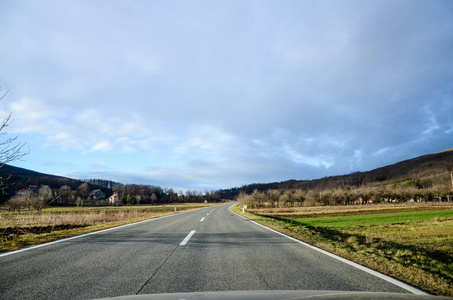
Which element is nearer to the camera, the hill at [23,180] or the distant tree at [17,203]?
the hill at [23,180]

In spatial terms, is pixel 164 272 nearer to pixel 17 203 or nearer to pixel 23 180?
pixel 23 180

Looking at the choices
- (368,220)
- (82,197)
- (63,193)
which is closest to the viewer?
(368,220)

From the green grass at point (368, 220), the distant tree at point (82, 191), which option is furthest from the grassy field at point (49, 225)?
the distant tree at point (82, 191)

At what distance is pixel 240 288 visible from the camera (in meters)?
3.20

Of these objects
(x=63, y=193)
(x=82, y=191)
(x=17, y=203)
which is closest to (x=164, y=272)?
(x=63, y=193)

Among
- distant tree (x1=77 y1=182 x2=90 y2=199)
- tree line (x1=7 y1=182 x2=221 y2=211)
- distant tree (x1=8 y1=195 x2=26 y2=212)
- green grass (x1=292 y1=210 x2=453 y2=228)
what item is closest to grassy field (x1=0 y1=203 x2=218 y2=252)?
tree line (x1=7 y1=182 x2=221 y2=211)

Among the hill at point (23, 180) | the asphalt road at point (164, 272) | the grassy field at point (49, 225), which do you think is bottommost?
the grassy field at point (49, 225)

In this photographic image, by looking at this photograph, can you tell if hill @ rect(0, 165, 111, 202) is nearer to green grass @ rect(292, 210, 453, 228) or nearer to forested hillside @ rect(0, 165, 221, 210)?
forested hillside @ rect(0, 165, 221, 210)

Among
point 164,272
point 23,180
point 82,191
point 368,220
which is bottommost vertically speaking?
point 368,220

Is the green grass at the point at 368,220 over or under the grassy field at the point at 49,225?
under

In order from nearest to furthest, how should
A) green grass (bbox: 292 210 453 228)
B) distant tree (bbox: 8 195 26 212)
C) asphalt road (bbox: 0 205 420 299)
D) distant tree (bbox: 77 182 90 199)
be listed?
asphalt road (bbox: 0 205 420 299) → green grass (bbox: 292 210 453 228) → distant tree (bbox: 8 195 26 212) → distant tree (bbox: 77 182 90 199)

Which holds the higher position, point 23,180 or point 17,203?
point 23,180

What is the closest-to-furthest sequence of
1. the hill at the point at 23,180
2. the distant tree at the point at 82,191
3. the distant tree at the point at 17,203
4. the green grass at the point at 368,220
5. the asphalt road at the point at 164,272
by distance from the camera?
the asphalt road at the point at 164,272 < the hill at the point at 23,180 < the green grass at the point at 368,220 < the distant tree at the point at 17,203 < the distant tree at the point at 82,191

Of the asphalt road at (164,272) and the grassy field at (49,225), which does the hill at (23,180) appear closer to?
the grassy field at (49,225)
